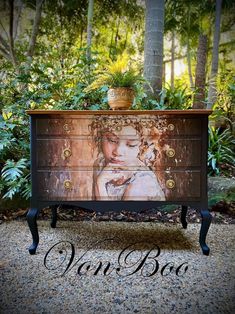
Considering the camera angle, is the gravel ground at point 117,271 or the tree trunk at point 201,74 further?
the tree trunk at point 201,74

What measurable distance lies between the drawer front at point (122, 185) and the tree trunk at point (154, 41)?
4.02 ft

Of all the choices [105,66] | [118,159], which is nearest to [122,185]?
[118,159]

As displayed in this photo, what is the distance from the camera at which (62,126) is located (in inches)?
57.6

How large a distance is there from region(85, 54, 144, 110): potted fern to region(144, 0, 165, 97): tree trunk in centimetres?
89

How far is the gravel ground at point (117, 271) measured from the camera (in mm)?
1062

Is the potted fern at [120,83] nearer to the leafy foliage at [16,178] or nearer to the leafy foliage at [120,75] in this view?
the leafy foliage at [120,75]

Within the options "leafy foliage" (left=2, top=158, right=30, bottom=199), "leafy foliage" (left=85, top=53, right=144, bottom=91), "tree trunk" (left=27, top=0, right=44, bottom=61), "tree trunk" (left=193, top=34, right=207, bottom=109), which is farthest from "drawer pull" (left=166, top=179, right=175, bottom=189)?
"tree trunk" (left=27, top=0, right=44, bottom=61)

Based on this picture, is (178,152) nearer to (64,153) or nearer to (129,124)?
(129,124)

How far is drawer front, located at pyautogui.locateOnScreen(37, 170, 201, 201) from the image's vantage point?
4.86 ft

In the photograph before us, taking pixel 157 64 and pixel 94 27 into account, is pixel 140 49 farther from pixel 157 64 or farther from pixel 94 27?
pixel 157 64

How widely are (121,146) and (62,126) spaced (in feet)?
1.20

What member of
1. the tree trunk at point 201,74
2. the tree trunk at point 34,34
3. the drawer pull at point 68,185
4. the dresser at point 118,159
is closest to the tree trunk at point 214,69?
the tree trunk at point 201,74

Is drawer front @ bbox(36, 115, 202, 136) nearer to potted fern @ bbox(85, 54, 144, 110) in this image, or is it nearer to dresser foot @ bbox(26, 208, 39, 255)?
potted fern @ bbox(85, 54, 144, 110)

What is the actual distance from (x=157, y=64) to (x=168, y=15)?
1.79 meters
